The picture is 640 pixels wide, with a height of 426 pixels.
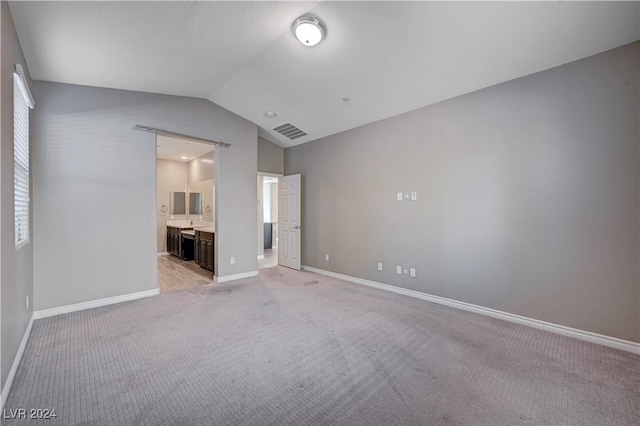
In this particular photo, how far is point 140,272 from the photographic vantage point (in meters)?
3.88

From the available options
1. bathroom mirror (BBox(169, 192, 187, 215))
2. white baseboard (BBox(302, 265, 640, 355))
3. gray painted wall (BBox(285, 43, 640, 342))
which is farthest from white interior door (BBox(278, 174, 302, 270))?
bathroom mirror (BBox(169, 192, 187, 215))

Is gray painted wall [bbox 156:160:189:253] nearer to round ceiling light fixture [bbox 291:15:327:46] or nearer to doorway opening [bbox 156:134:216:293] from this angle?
doorway opening [bbox 156:134:216:293]

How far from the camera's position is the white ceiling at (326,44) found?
2.27 meters

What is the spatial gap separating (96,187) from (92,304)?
1.55 meters

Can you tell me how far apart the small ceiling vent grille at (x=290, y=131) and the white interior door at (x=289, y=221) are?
0.83 m

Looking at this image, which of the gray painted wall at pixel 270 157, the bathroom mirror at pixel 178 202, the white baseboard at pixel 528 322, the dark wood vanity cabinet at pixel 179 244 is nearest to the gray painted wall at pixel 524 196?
the white baseboard at pixel 528 322

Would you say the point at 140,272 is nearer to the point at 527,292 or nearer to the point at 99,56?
the point at 99,56

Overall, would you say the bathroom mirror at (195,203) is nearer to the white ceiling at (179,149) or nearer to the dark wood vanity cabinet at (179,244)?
the dark wood vanity cabinet at (179,244)

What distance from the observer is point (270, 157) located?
19.5 feet

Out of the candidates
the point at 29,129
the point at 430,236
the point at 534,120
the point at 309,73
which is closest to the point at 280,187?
the point at 309,73

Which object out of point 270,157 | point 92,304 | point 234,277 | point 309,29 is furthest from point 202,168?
point 309,29

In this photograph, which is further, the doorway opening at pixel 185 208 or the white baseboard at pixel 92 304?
the doorway opening at pixel 185 208

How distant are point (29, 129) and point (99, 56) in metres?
1.25

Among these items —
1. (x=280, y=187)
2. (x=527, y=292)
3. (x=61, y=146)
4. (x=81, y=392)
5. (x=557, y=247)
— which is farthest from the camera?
(x=280, y=187)
